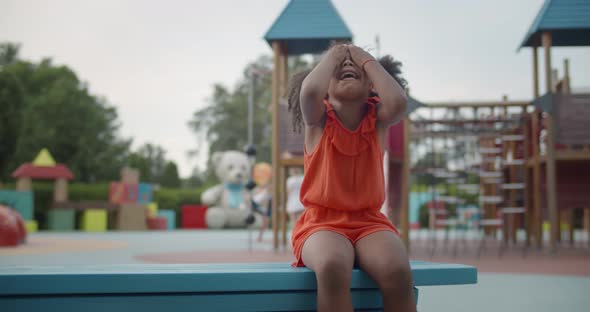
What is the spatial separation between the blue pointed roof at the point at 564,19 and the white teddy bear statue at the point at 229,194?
40.7ft

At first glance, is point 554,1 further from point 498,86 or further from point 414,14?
point 498,86

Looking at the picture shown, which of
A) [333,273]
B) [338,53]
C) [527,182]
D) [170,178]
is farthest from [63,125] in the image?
[333,273]

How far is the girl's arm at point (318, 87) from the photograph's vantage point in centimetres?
235

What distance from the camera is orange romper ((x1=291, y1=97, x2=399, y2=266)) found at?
232 cm

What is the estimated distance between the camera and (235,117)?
37.3 metres

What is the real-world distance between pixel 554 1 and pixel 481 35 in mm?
2593

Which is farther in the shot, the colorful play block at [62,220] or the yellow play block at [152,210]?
the yellow play block at [152,210]

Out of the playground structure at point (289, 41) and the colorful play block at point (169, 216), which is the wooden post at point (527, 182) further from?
the colorful play block at point (169, 216)

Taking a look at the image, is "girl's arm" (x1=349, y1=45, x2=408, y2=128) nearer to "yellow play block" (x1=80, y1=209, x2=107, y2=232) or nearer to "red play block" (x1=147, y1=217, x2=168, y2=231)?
"yellow play block" (x1=80, y1=209, x2=107, y2=232)

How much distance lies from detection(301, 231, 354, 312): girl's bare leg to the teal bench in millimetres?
87

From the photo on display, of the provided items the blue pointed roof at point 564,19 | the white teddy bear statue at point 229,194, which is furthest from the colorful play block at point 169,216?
the blue pointed roof at point 564,19

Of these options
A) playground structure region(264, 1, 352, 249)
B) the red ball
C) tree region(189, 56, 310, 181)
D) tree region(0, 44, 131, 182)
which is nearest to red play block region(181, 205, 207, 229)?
tree region(0, 44, 131, 182)

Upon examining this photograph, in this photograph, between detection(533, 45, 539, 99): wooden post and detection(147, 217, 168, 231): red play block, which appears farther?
detection(147, 217, 168, 231): red play block

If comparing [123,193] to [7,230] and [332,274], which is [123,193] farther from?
[332,274]
